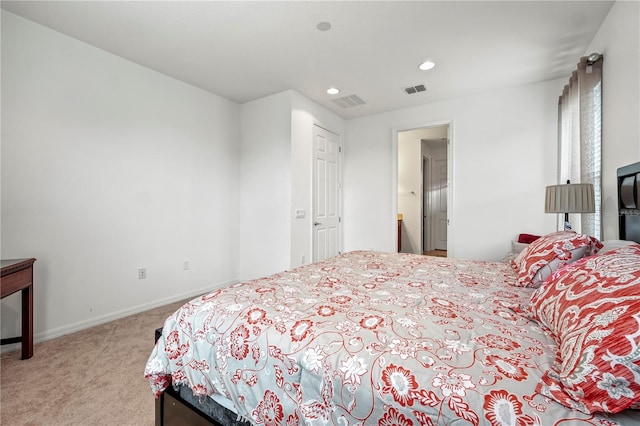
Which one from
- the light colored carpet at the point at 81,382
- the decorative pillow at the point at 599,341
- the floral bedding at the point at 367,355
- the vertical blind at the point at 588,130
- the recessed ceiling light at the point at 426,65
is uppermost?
the recessed ceiling light at the point at 426,65

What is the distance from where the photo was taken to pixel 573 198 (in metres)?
2.22

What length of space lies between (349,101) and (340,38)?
148cm

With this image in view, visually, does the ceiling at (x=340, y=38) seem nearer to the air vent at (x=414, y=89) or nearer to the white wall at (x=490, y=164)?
the air vent at (x=414, y=89)

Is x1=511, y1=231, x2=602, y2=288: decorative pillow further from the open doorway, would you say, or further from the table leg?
the open doorway

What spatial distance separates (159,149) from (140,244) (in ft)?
3.54

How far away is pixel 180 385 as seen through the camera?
1.25 meters

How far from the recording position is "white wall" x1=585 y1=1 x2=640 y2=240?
177cm

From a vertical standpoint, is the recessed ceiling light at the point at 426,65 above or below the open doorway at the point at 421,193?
above

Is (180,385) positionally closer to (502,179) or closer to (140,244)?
(140,244)

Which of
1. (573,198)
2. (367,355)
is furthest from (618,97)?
(367,355)

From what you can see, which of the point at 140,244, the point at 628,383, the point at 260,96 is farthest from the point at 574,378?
the point at 260,96

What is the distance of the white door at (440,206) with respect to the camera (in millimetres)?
6484

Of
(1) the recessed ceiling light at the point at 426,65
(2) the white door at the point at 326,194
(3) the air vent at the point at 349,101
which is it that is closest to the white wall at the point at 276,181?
(2) the white door at the point at 326,194

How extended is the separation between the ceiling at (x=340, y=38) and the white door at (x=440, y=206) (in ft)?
11.0
